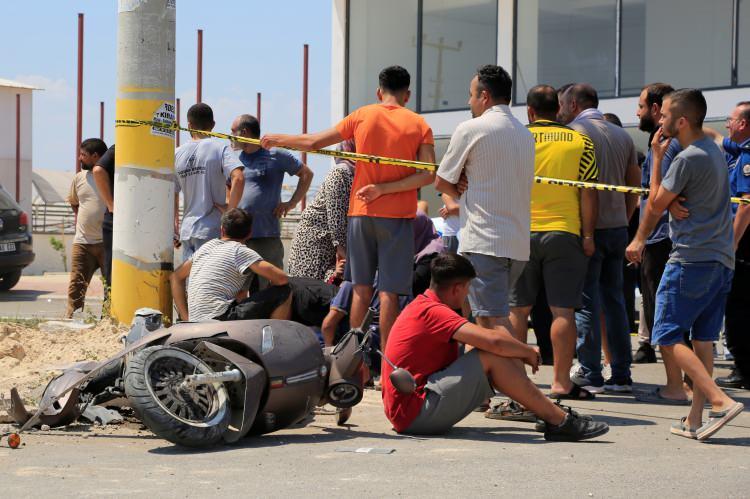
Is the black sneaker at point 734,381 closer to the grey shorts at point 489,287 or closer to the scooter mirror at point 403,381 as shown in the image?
the grey shorts at point 489,287

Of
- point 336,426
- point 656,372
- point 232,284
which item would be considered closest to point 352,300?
point 232,284

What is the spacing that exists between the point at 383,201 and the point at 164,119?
8.53ft

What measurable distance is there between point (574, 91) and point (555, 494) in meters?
4.49

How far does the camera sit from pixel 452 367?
666 cm

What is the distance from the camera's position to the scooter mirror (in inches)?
253

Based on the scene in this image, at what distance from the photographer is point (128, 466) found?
5699mm

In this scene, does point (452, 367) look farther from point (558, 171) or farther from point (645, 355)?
point (645, 355)

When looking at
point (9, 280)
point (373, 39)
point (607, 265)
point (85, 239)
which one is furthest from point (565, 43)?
point (607, 265)

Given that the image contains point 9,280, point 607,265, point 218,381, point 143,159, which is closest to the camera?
point 218,381

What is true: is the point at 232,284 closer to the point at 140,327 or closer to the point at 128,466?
the point at 140,327

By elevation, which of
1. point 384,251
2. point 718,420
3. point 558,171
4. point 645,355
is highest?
point 558,171

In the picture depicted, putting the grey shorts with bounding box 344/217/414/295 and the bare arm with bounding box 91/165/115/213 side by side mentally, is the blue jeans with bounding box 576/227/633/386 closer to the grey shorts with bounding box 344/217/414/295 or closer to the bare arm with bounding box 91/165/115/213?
the grey shorts with bounding box 344/217/414/295

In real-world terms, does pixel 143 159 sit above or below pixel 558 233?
above

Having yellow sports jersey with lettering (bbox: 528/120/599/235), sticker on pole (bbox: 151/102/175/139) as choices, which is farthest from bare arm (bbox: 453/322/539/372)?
sticker on pole (bbox: 151/102/175/139)
